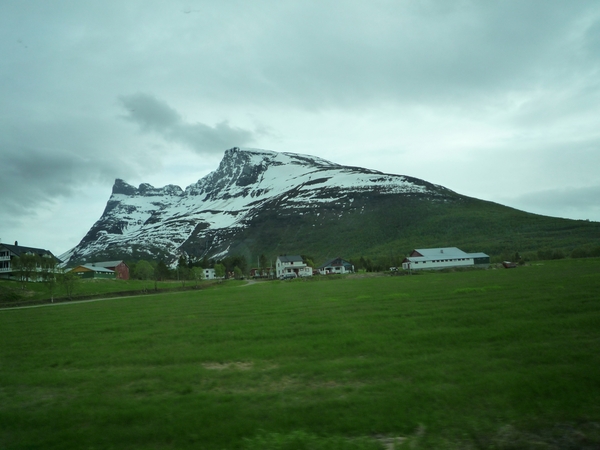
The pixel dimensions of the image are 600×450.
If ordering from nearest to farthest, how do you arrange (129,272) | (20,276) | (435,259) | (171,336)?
(171,336), (20,276), (435,259), (129,272)

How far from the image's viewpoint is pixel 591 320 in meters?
13.4

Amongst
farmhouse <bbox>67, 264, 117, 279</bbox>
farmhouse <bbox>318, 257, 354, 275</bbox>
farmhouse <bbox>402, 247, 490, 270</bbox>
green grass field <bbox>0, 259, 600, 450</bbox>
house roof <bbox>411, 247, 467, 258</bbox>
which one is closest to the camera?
green grass field <bbox>0, 259, 600, 450</bbox>

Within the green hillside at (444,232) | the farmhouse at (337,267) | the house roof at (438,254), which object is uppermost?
the green hillside at (444,232)

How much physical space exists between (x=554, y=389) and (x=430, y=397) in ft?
7.76

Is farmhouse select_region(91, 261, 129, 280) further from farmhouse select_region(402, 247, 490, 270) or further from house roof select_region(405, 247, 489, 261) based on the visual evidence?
house roof select_region(405, 247, 489, 261)

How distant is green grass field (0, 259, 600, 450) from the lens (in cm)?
646

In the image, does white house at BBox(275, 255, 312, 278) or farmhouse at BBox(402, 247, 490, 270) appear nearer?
farmhouse at BBox(402, 247, 490, 270)

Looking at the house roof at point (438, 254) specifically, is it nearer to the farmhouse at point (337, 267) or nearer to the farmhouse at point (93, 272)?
the farmhouse at point (337, 267)

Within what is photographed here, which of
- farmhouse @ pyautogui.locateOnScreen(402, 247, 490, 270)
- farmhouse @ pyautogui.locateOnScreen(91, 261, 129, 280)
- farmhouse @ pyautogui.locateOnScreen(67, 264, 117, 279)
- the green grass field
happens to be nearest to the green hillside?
farmhouse @ pyautogui.locateOnScreen(402, 247, 490, 270)

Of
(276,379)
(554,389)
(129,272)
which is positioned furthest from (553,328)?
(129,272)

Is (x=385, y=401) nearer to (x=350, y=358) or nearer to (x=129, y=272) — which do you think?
(x=350, y=358)

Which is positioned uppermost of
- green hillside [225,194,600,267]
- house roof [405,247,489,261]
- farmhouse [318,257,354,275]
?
green hillside [225,194,600,267]

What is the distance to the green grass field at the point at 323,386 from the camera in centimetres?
646

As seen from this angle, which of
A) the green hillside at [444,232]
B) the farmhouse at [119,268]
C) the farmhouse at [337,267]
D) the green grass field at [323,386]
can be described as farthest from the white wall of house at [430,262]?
the green grass field at [323,386]
